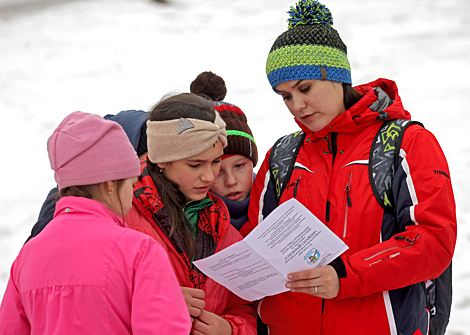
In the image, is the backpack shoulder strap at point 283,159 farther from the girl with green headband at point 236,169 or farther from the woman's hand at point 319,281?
the woman's hand at point 319,281

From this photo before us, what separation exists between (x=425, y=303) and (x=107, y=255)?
1.28m

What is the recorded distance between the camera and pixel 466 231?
184 inches

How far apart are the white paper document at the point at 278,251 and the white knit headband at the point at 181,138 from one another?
0.47 meters

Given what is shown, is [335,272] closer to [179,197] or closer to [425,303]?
[425,303]

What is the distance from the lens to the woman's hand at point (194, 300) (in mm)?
1775

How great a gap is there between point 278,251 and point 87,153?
0.77 metres

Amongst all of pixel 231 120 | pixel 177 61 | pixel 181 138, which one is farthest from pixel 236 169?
pixel 177 61

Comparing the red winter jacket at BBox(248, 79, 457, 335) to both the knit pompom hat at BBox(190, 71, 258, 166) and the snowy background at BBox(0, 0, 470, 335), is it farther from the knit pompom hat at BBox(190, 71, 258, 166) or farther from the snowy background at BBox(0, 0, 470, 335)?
the snowy background at BBox(0, 0, 470, 335)

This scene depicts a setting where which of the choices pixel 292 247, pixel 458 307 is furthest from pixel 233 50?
pixel 292 247

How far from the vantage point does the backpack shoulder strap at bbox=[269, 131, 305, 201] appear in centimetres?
210

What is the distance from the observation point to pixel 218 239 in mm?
2020

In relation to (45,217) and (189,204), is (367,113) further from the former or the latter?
(45,217)

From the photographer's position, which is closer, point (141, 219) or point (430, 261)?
point (430, 261)

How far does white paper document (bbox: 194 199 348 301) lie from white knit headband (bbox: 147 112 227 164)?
47 cm
